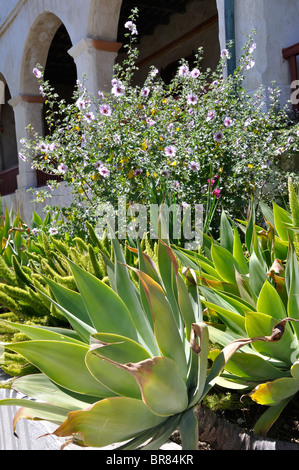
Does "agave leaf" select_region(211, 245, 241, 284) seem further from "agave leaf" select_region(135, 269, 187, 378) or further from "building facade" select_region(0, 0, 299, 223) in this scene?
"building facade" select_region(0, 0, 299, 223)

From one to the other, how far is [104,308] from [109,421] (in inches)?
14.2

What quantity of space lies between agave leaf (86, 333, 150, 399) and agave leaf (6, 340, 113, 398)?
81 millimetres

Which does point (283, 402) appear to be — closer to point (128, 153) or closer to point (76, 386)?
point (76, 386)

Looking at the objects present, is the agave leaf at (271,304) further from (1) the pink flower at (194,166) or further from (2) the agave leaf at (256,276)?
(1) the pink flower at (194,166)

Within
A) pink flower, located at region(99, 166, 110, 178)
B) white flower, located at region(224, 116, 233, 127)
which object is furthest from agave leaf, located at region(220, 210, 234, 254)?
white flower, located at region(224, 116, 233, 127)

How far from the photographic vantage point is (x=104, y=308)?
4.26 feet

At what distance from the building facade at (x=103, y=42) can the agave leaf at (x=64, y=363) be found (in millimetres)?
4430

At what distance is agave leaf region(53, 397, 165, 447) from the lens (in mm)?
950

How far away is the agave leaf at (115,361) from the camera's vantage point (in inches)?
41.3

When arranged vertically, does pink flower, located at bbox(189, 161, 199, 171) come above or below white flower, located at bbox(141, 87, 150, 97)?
below

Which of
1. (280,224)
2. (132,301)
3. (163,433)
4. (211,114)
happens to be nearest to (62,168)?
(211,114)

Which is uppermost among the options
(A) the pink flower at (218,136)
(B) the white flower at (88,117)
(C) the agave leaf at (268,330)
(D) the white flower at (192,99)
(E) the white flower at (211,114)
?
(D) the white flower at (192,99)

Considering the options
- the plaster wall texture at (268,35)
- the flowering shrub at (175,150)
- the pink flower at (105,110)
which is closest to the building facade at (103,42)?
the plaster wall texture at (268,35)

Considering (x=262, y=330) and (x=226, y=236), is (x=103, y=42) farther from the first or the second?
(x=262, y=330)
